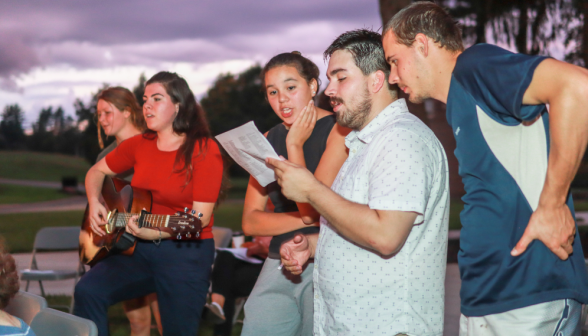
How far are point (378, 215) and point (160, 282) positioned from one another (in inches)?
70.4

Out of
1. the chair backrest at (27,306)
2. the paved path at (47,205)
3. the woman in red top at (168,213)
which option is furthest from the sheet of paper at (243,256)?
the paved path at (47,205)

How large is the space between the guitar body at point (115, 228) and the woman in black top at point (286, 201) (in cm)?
86

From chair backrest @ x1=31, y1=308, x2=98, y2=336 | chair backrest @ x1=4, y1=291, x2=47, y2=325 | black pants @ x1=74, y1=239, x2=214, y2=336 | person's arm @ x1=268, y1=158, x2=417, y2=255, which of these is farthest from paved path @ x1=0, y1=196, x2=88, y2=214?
person's arm @ x1=268, y1=158, x2=417, y2=255

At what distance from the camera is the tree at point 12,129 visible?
31.4 metres

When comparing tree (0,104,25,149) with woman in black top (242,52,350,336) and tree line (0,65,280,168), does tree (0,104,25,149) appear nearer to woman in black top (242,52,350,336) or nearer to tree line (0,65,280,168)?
tree line (0,65,280,168)

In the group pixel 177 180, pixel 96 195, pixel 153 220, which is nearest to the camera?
pixel 153 220

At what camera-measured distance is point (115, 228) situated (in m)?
3.14

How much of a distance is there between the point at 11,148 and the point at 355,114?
39629mm

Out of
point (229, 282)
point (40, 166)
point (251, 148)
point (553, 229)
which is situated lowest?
point (40, 166)

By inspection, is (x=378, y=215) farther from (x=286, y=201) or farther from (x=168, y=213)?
(x=168, y=213)

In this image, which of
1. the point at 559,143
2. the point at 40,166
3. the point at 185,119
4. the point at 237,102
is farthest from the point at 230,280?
the point at 40,166

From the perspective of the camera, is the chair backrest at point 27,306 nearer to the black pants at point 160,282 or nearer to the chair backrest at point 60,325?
the chair backrest at point 60,325

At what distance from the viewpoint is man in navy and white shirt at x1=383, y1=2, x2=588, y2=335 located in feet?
4.48

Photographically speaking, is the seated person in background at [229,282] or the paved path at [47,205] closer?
the seated person in background at [229,282]
